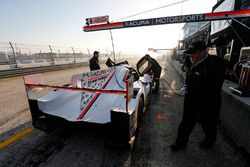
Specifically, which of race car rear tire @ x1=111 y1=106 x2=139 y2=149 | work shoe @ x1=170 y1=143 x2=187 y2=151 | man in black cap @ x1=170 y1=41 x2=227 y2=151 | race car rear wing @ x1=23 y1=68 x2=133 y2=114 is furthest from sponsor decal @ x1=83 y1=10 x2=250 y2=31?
race car rear tire @ x1=111 y1=106 x2=139 y2=149

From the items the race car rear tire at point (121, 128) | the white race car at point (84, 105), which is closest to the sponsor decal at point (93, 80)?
the white race car at point (84, 105)

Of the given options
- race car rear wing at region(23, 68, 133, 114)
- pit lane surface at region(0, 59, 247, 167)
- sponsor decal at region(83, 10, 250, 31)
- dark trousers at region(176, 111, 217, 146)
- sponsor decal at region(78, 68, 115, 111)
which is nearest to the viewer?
pit lane surface at region(0, 59, 247, 167)

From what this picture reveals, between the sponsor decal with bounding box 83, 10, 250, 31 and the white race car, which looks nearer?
the white race car

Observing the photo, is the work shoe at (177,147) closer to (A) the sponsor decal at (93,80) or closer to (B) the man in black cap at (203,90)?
(B) the man in black cap at (203,90)

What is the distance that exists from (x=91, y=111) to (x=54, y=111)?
68 centimetres

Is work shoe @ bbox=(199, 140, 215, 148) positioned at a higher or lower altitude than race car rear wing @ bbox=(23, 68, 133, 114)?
lower

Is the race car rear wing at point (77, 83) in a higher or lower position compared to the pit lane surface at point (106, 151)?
higher

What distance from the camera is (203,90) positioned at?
6.54 ft

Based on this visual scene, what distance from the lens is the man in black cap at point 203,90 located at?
6.33 feet

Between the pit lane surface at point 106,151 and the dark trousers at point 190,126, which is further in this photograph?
the dark trousers at point 190,126

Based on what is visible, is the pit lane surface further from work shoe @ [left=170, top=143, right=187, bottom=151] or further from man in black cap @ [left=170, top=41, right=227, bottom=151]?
man in black cap @ [left=170, top=41, right=227, bottom=151]

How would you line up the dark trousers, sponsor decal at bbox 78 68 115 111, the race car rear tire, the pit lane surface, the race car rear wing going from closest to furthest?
the race car rear tire, the pit lane surface, the dark trousers, the race car rear wing, sponsor decal at bbox 78 68 115 111

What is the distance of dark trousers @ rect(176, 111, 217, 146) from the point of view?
212 centimetres

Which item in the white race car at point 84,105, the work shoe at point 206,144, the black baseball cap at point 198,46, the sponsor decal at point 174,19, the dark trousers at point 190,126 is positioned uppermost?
the sponsor decal at point 174,19
